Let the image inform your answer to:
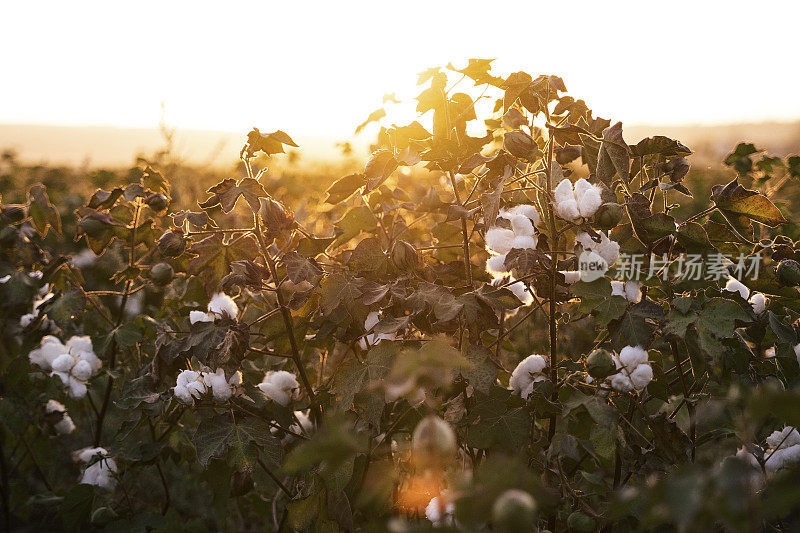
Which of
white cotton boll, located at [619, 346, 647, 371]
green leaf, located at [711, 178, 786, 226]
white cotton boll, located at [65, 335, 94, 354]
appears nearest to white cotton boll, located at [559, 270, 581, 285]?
white cotton boll, located at [619, 346, 647, 371]

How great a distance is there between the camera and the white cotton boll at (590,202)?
1117 mm

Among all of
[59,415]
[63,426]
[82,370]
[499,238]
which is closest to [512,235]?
[499,238]

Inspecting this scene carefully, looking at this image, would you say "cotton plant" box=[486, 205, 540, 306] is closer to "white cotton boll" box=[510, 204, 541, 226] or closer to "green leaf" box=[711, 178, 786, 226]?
"white cotton boll" box=[510, 204, 541, 226]

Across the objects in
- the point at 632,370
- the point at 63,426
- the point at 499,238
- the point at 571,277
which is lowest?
the point at 63,426

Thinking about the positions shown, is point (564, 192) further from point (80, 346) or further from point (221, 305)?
point (80, 346)

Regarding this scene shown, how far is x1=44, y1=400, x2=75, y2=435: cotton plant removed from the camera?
2.15 metres

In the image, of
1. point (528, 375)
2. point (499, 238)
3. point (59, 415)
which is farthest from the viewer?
point (59, 415)

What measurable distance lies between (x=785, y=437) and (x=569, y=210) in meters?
0.67

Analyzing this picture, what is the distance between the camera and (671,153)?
127cm

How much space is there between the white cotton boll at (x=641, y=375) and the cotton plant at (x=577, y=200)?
311 mm

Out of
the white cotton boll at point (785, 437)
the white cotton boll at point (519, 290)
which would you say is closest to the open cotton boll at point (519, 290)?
the white cotton boll at point (519, 290)

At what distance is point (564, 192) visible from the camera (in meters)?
1.15

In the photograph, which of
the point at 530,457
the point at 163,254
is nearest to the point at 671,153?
the point at 530,457

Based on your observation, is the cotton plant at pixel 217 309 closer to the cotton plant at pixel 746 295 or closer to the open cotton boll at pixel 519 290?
the open cotton boll at pixel 519 290
